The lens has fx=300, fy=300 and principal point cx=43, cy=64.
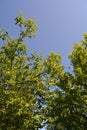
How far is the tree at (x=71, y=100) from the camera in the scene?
2041cm

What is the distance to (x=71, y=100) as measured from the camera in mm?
20844

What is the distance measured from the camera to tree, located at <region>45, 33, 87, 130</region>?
20.4 m

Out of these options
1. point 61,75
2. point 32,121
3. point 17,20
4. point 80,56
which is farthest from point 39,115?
point 17,20

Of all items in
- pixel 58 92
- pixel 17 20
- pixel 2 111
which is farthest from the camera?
pixel 17 20

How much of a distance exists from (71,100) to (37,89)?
8.28 ft

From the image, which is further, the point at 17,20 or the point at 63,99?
the point at 17,20

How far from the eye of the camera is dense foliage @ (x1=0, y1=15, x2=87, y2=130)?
1958 centimetres

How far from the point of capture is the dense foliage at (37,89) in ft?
64.2

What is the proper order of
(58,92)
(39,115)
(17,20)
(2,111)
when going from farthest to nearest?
(17,20), (58,92), (39,115), (2,111)

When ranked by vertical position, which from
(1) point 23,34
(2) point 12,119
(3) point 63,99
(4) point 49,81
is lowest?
(2) point 12,119

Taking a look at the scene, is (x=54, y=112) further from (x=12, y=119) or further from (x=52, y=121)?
(x=12, y=119)

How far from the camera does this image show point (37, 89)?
21.3m

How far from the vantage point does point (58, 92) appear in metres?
22.3

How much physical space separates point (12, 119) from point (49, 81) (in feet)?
15.4
